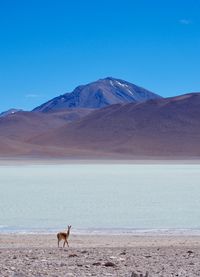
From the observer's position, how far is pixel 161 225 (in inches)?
535

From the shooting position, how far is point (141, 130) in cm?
9912

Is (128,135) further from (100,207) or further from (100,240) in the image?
(100,240)

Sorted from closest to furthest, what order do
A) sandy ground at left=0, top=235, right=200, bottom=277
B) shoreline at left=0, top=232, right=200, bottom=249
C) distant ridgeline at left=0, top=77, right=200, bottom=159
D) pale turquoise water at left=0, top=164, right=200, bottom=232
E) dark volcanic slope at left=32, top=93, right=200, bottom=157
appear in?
sandy ground at left=0, top=235, right=200, bottom=277 < shoreline at left=0, top=232, right=200, bottom=249 < pale turquoise water at left=0, top=164, right=200, bottom=232 < distant ridgeline at left=0, top=77, right=200, bottom=159 < dark volcanic slope at left=32, top=93, right=200, bottom=157

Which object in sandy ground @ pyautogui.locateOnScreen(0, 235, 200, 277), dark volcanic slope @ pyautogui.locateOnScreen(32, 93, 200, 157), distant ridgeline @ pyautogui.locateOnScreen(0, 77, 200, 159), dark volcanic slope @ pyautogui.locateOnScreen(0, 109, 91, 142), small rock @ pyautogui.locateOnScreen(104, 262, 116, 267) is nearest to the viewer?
sandy ground @ pyautogui.locateOnScreen(0, 235, 200, 277)

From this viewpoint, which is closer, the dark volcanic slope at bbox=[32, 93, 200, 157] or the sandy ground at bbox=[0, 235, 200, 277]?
the sandy ground at bbox=[0, 235, 200, 277]

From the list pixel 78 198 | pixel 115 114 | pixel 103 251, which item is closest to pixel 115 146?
pixel 115 114

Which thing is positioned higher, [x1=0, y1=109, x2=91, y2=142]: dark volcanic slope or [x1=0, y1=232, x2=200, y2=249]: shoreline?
[x1=0, y1=109, x2=91, y2=142]: dark volcanic slope

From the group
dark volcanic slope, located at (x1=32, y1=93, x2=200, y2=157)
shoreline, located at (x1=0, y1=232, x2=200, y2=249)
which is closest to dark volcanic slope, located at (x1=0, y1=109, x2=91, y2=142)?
dark volcanic slope, located at (x1=32, y1=93, x2=200, y2=157)

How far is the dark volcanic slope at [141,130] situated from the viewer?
3509 inches

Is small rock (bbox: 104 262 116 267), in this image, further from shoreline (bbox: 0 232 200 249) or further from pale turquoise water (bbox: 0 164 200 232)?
pale turquoise water (bbox: 0 164 200 232)

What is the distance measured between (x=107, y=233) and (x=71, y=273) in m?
6.15

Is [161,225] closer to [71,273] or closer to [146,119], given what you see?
[71,273]

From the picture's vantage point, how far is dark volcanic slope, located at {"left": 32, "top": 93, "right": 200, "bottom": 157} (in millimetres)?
89125

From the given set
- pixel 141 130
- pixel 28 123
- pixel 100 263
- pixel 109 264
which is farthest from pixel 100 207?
pixel 28 123
